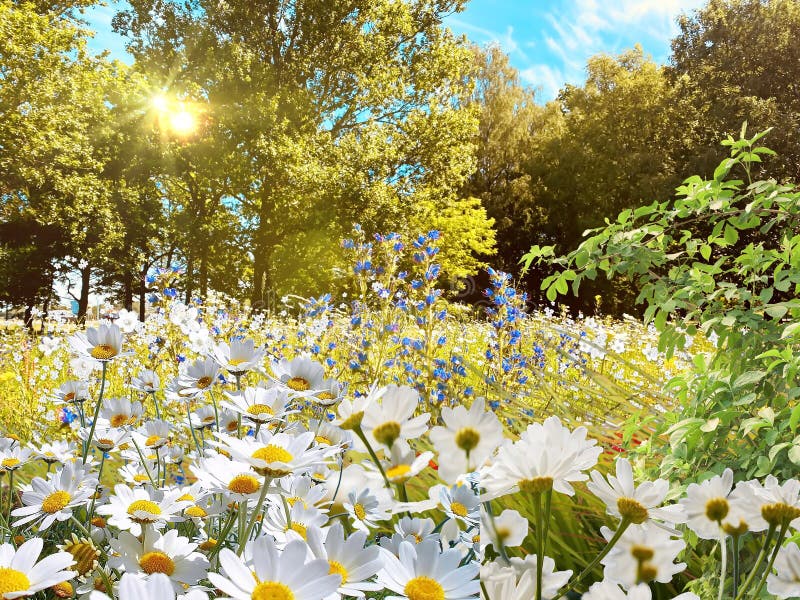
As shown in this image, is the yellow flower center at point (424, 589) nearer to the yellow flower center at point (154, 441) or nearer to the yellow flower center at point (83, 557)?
the yellow flower center at point (83, 557)

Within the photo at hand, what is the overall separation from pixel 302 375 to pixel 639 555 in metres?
0.45

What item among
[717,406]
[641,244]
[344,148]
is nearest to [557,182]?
[641,244]

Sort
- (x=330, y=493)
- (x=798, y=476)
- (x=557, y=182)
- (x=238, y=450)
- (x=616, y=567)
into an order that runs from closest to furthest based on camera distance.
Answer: (x=616, y=567), (x=238, y=450), (x=330, y=493), (x=798, y=476), (x=557, y=182)

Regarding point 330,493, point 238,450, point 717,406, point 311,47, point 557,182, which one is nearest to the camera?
point 238,450

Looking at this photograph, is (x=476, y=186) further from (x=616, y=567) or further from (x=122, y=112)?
(x=122, y=112)

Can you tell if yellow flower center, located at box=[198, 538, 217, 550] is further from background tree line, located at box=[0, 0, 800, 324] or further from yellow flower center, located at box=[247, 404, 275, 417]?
background tree line, located at box=[0, 0, 800, 324]

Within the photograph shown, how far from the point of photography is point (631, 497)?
0.32 meters

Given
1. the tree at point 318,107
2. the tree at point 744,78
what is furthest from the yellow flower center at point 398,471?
the tree at point 318,107

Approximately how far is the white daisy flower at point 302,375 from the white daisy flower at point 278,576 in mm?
337

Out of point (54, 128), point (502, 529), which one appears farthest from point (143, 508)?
point (54, 128)

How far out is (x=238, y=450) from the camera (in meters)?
0.47

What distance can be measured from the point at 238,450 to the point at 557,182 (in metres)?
4.20

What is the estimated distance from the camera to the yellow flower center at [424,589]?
0.35m

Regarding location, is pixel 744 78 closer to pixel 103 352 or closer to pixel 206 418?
pixel 206 418
